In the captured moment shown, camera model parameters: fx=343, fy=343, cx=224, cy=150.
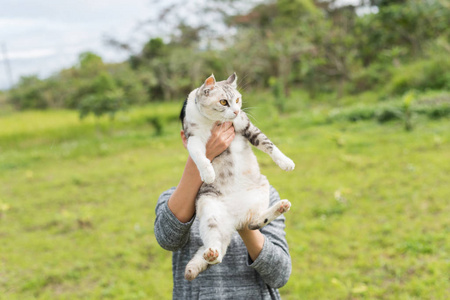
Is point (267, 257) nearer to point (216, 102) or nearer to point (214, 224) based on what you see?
point (214, 224)

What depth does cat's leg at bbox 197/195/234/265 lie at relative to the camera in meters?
1.50

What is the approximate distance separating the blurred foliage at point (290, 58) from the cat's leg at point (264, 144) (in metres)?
11.7

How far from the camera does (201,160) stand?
156 centimetres

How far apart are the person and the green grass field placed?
51cm

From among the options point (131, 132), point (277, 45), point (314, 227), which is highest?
point (277, 45)

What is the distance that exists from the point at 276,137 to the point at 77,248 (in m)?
6.44

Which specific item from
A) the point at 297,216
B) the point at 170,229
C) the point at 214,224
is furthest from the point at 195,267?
the point at 297,216

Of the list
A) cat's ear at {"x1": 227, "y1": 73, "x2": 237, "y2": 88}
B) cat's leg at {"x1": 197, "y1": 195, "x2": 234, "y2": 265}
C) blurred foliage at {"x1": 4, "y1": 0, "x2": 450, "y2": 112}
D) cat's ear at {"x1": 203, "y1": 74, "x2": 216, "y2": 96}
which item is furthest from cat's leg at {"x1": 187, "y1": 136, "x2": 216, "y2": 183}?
blurred foliage at {"x1": 4, "y1": 0, "x2": 450, "y2": 112}

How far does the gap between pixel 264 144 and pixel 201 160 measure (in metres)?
0.34

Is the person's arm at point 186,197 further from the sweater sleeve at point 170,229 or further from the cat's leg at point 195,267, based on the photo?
the cat's leg at point 195,267

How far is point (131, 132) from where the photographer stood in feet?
46.6

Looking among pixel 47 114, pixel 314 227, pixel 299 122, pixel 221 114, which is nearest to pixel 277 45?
pixel 299 122

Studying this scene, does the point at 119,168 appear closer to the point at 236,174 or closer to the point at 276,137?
the point at 276,137

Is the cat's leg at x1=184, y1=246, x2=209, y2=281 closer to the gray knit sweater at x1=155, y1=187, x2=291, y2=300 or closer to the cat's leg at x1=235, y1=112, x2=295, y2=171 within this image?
the gray knit sweater at x1=155, y1=187, x2=291, y2=300
